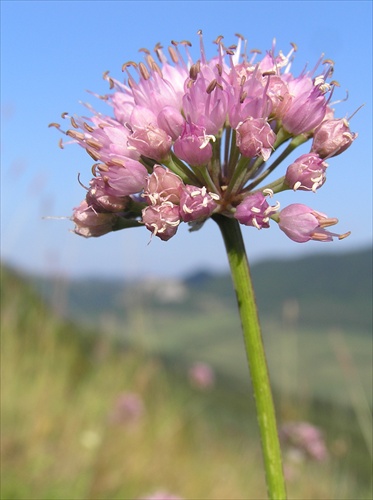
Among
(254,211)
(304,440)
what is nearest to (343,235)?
(254,211)

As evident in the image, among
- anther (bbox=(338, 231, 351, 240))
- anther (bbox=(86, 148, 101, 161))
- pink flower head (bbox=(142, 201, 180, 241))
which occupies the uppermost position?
anther (bbox=(86, 148, 101, 161))

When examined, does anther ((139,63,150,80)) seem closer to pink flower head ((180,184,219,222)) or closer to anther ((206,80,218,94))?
anther ((206,80,218,94))

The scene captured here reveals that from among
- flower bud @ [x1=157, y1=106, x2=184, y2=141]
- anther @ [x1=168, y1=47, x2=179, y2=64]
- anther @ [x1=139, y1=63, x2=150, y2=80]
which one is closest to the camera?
flower bud @ [x1=157, y1=106, x2=184, y2=141]

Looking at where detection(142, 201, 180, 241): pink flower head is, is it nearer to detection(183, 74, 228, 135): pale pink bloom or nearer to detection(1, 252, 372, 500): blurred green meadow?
detection(183, 74, 228, 135): pale pink bloom

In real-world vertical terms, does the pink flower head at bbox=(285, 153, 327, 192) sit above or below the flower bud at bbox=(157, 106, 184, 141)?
below

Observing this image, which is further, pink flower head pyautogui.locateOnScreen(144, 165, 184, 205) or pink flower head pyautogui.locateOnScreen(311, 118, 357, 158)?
pink flower head pyautogui.locateOnScreen(311, 118, 357, 158)

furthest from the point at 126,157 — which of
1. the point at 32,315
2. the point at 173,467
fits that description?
the point at 32,315

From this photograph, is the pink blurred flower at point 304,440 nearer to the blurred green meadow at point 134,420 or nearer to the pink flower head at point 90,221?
the blurred green meadow at point 134,420

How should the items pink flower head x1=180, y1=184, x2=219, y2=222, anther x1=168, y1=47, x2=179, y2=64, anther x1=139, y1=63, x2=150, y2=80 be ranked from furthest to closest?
1. anther x1=168, y1=47, x2=179, y2=64
2. anther x1=139, y1=63, x2=150, y2=80
3. pink flower head x1=180, y1=184, x2=219, y2=222

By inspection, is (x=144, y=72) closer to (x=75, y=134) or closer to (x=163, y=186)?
(x=75, y=134)

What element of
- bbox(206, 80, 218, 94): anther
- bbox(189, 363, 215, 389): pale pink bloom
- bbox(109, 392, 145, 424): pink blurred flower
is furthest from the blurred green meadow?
bbox(206, 80, 218, 94): anther
